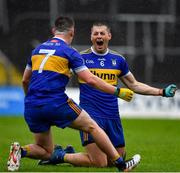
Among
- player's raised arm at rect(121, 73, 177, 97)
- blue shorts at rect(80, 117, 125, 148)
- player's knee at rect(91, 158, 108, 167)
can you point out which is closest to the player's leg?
player's knee at rect(91, 158, 108, 167)

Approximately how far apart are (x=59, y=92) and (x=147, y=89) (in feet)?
5.03

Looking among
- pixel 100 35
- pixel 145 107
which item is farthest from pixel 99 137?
pixel 145 107

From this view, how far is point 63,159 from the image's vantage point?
1134cm

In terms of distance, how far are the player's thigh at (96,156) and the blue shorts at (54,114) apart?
116 centimetres

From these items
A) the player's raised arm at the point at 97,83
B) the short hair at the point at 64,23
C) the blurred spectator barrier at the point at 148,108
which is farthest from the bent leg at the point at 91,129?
the blurred spectator barrier at the point at 148,108

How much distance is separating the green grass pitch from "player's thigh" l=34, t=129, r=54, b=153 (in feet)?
0.98

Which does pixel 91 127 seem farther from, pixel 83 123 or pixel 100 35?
pixel 100 35

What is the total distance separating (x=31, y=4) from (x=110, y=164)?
57.9 feet

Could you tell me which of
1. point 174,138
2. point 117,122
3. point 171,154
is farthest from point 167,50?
point 117,122

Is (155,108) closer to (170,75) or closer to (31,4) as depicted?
(170,75)

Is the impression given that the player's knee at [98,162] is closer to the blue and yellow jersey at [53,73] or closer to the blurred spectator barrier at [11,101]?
the blue and yellow jersey at [53,73]

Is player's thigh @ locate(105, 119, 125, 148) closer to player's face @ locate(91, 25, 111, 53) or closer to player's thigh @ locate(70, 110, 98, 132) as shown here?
player's face @ locate(91, 25, 111, 53)

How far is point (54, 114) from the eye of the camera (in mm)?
10297

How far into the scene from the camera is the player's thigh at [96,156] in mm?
11383
